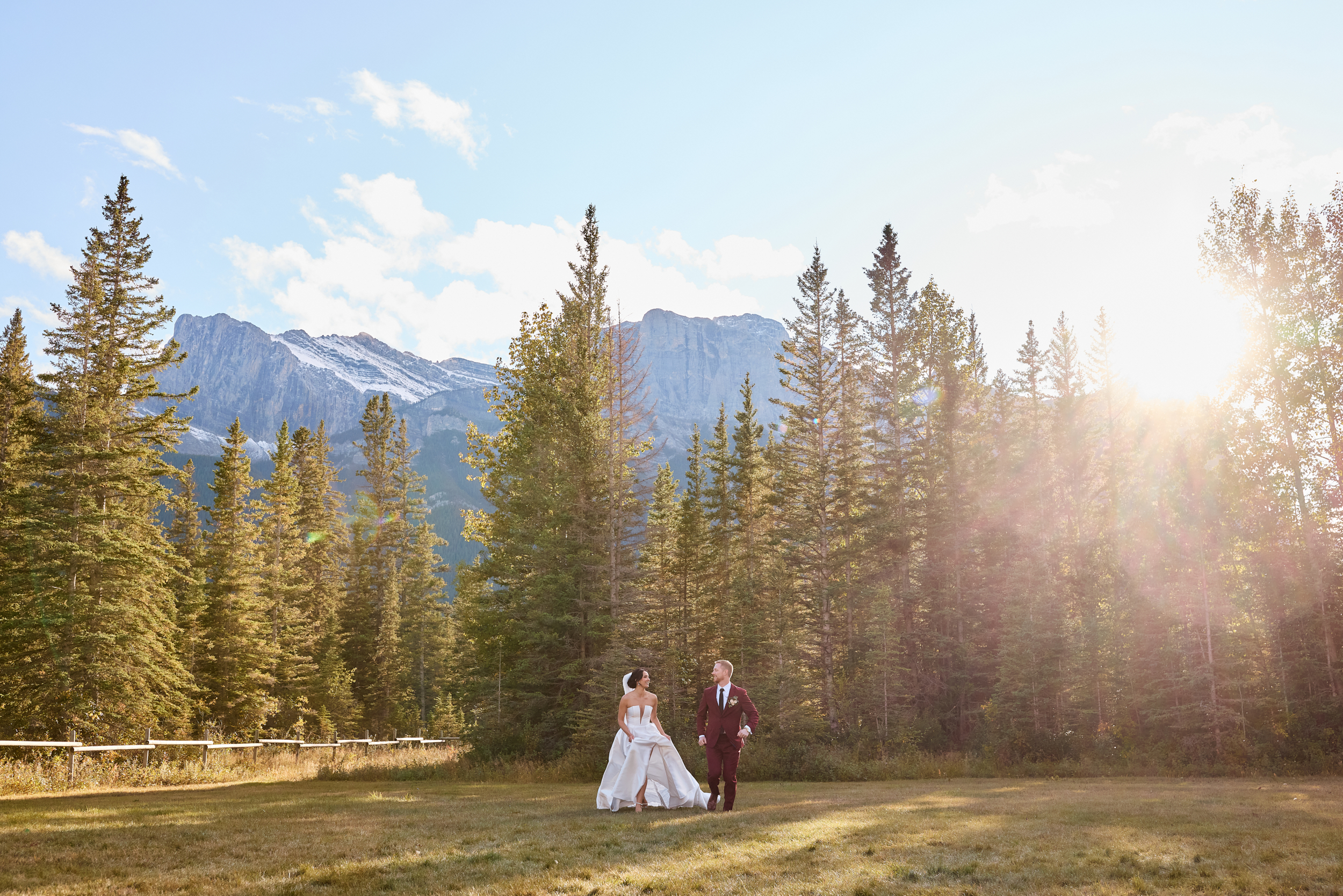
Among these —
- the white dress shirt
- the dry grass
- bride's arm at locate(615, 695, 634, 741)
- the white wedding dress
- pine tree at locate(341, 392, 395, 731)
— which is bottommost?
the dry grass

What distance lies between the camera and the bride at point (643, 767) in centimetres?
1310

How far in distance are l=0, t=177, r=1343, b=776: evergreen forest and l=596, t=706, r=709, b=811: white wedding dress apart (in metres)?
10.6

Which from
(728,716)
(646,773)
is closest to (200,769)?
(646,773)

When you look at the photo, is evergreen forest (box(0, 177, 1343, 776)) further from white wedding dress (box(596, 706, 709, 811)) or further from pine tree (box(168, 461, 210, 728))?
white wedding dress (box(596, 706, 709, 811))

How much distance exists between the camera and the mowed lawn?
6.52 meters

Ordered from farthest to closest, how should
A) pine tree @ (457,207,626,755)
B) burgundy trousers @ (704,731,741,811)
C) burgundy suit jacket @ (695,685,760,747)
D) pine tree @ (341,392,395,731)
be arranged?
pine tree @ (341,392,395,731), pine tree @ (457,207,626,755), burgundy suit jacket @ (695,685,760,747), burgundy trousers @ (704,731,741,811)

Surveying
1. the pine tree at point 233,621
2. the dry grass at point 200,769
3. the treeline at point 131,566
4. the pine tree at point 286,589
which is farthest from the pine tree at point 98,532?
the pine tree at point 286,589

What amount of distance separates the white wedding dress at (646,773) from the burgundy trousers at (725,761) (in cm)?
47

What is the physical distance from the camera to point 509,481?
3603 centimetres

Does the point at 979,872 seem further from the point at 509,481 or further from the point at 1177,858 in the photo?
the point at 509,481

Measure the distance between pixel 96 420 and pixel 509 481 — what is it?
49.5 feet

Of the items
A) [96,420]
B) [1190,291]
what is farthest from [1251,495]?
[96,420]

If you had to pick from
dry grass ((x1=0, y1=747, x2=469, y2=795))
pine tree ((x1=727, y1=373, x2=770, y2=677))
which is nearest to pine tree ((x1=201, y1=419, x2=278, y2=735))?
dry grass ((x1=0, y1=747, x2=469, y2=795))

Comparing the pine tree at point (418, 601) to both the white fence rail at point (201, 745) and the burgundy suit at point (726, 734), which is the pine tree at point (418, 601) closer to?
the white fence rail at point (201, 745)
